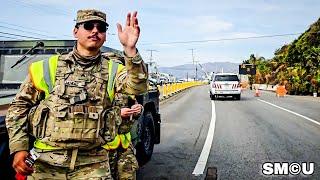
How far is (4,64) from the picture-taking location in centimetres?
539

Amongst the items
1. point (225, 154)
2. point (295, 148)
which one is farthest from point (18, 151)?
point (295, 148)

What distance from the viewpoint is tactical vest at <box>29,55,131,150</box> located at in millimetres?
2584

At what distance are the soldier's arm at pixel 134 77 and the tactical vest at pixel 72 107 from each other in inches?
5.7

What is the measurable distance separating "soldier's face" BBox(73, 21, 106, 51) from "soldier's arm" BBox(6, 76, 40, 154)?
1.56 ft

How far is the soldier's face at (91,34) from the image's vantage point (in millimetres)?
2682

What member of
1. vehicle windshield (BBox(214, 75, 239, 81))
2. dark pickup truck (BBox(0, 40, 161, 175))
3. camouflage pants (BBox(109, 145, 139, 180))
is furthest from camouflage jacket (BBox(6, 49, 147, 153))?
vehicle windshield (BBox(214, 75, 239, 81))

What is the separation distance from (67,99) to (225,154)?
231 inches

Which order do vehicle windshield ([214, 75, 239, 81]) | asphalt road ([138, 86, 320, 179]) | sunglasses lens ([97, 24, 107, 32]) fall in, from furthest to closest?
vehicle windshield ([214, 75, 239, 81]) < asphalt road ([138, 86, 320, 179]) < sunglasses lens ([97, 24, 107, 32])

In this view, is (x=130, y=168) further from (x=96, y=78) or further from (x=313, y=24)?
(x=313, y=24)

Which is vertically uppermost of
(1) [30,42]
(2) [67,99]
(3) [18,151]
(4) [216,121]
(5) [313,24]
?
(5) [313,24]

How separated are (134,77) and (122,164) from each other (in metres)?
0.81

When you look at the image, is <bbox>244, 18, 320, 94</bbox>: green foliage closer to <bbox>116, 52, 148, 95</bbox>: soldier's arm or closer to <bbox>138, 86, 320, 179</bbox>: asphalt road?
<bbox>138, 86, 320, 179</bbox>: asphalt road

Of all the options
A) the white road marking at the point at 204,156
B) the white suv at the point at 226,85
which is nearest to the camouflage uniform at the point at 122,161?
the white road marking at the point at 204,156

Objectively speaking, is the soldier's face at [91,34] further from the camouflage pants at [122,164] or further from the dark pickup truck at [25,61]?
the dark pickup truck at [25,61]
